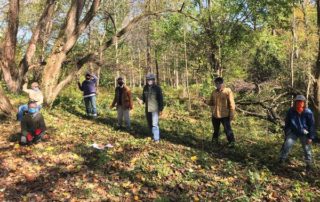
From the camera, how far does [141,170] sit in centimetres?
771

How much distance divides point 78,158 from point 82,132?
2.57 metres

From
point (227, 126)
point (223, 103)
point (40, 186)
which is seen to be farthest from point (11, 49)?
point (40, 186)

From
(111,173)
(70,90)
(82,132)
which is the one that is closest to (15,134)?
(82,132)

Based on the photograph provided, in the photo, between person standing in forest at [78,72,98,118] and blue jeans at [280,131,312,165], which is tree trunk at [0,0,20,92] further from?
blue jeans at [280,131,312,165]

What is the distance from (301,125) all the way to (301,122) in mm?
70

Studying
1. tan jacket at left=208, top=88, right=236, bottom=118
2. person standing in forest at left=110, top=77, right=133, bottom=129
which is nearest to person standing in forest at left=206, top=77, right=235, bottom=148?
tan jacket at left=208, top=88, right=236, bottom=118

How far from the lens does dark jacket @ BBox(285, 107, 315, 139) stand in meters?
7.98

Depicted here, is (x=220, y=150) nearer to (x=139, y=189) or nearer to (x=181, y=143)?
(x=181, y=143)

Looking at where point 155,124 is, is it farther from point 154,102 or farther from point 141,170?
point 141,170

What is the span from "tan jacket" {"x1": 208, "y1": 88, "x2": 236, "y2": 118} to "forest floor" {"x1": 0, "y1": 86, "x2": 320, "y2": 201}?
100cm

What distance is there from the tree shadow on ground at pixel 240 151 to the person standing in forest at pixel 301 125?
489 mm

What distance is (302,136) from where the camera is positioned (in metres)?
8.16

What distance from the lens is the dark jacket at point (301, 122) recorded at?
7977 mm

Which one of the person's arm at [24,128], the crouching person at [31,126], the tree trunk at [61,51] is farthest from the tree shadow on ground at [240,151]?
the person's arm at [24,128]
